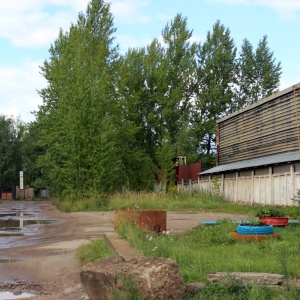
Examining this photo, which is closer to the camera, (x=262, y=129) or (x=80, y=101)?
(x=262, y=129)

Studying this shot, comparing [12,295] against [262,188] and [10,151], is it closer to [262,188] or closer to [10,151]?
[262,188]

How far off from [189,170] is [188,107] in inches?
467

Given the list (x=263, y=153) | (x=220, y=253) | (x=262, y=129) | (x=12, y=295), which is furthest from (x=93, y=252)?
(x=262, y=129)

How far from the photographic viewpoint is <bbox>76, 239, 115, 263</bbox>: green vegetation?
8.62m

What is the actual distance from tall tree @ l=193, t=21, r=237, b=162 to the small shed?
16.6 meters

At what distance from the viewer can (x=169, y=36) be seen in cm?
5097

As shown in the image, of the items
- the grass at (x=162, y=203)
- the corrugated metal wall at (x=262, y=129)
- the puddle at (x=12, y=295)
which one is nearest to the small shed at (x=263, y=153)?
the corrugated metal wall at (x=262, y=129)

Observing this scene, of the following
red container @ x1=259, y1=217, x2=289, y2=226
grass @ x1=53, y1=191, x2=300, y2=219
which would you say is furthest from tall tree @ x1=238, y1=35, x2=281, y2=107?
red container @ x1=259, y1=217, x2=289, y2=226

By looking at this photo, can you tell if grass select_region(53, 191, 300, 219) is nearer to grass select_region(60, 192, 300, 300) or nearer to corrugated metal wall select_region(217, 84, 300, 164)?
corrugated metal wall select_region(217, 84, 300, 164)

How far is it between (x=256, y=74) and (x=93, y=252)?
4911cm

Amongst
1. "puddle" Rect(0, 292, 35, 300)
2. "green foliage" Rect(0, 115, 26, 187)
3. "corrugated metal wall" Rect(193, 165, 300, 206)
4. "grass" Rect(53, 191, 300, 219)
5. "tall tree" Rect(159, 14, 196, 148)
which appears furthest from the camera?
"green foliage" Rect(0, 115, 26, 187)

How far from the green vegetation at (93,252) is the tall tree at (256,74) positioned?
149 ft

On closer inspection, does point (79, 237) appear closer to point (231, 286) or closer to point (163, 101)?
point (231, 286)

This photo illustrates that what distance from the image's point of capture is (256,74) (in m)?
55.4
